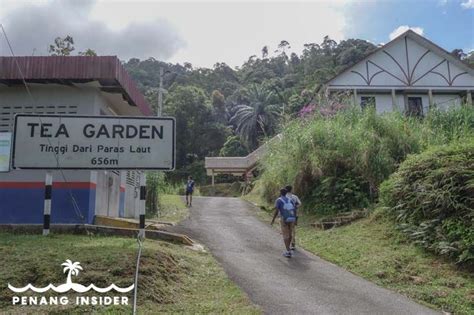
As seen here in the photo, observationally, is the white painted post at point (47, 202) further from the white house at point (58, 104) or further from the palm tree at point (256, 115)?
the palm tree at point (256, 115)

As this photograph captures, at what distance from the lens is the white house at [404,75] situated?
25.6m

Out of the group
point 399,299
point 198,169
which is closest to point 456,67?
point 399,299

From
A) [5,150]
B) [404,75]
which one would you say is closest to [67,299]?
[5,150]

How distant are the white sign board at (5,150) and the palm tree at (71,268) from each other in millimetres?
6106

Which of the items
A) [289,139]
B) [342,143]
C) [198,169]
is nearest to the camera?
[342,143]

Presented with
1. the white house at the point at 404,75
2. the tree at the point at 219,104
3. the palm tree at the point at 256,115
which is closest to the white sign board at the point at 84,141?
the white house at the point at 404,75

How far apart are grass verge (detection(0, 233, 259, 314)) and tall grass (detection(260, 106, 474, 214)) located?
7002 millimetres

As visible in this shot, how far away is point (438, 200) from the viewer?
32.8ft

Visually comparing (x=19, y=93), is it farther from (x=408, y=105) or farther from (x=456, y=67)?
(x=456, y=67)

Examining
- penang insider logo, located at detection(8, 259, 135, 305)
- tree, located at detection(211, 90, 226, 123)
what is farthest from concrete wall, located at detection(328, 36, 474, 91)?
tree, located at detection(211, 90, 226, 123)

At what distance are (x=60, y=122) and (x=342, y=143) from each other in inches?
348

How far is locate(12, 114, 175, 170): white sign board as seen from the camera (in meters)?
9.10

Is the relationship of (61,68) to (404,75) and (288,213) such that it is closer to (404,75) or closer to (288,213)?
(288,213)

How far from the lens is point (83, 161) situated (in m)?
9.29
